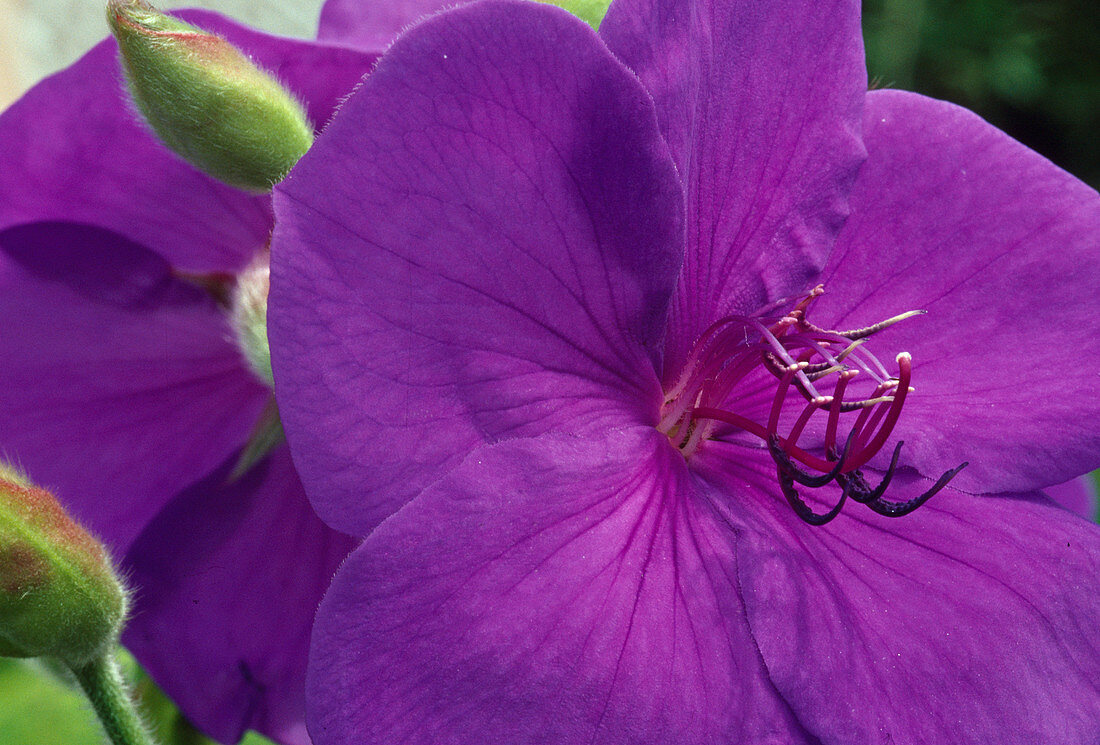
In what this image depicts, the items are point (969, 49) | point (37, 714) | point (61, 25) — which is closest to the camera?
point (37, 714)

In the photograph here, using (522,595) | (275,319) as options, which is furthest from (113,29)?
(522,595)

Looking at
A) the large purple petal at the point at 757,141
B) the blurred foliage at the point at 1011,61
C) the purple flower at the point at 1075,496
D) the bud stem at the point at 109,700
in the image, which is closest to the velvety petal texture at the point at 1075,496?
the purple flower at the point at 1075,496

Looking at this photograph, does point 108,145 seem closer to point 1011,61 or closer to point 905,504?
point 905,504

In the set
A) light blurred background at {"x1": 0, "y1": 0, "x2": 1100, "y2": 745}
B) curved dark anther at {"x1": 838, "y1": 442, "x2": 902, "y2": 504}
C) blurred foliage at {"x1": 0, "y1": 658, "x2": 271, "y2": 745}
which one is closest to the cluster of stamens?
curved dark anther at {"x1": 838, "y1": 442, "x2": 902, "y2": 504}

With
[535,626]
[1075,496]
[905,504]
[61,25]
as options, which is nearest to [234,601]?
[535,626]

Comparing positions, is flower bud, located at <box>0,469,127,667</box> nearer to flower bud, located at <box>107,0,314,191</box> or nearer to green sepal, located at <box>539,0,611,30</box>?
flower bud, located at <box>107,0,314,191</box>

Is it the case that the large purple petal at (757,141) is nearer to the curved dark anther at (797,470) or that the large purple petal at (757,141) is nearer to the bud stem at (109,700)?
the curved dark anther at (797,470)

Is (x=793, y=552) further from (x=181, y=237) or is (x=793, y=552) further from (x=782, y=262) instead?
(x=181, y=237)
